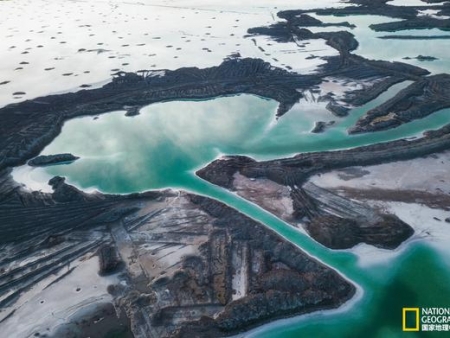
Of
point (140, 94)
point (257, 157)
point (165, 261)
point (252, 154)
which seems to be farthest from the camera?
point (140, 94)

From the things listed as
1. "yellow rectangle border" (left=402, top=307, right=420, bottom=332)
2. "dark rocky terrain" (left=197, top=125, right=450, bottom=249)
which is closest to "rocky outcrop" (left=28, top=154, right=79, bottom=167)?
"dark rocky terrain" (left=197, top=125, right=450, bottom=249)

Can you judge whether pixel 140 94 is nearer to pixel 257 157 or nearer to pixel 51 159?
pixel 51 159

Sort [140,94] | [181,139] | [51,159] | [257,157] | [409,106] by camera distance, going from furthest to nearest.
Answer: [140,94] < [409,106] < [181,139] < [51,159] < [257,157]

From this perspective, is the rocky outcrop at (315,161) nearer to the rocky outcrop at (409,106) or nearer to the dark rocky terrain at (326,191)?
the dark rocky terrain at (326,191)

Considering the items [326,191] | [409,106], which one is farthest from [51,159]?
[409,106]

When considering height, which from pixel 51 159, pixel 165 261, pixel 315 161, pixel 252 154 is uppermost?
pixel 51 159

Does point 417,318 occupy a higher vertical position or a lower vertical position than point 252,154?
lower

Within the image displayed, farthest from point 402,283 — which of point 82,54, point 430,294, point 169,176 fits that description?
point 82,54

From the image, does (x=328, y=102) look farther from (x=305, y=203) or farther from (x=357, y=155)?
(x=305, y=203)
